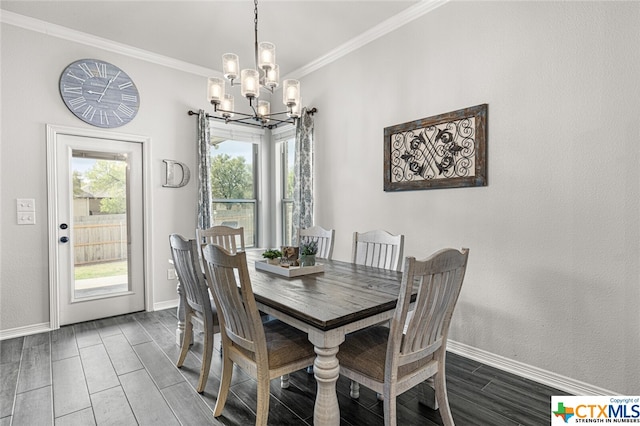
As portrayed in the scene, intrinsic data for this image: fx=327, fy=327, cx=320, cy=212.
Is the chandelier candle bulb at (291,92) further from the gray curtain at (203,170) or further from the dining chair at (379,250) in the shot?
the gray curtain at (203,170)

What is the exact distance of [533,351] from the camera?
2.35 metres

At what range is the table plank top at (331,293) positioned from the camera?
1560 mm

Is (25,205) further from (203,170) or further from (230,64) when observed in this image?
(230,64)

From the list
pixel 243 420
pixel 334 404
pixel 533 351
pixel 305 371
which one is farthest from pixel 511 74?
pixel 243 420

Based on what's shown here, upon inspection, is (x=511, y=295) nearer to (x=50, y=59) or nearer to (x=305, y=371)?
(x=305, y=371)

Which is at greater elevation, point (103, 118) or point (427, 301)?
point (103, 118)

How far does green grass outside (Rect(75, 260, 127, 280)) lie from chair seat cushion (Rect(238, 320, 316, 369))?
264 centimetres

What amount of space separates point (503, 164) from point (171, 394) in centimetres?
287

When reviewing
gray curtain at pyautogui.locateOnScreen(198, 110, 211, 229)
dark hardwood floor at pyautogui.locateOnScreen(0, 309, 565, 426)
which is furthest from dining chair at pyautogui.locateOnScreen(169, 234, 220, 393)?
gray curtain at pyautogui.locateOnScreen(198, 110, 211, 229)

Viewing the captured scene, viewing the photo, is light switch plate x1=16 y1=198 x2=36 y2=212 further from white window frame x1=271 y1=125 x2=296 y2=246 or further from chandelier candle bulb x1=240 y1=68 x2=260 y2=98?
white window frame x1=271 y1=125 x2=296 y2=246

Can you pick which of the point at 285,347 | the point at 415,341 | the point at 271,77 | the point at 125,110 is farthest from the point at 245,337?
the point at 125,110

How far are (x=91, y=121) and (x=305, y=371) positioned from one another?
3.38 metres

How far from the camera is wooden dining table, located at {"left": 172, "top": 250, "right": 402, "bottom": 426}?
1.54m

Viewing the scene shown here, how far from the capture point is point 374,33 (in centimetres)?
337
